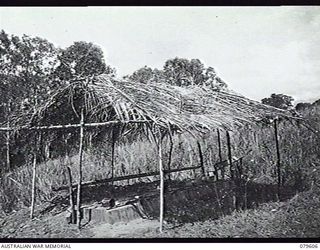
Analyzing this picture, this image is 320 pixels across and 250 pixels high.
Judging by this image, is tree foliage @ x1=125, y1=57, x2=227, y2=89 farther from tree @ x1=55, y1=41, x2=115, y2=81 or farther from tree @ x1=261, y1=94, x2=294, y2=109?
tree @ x1=261, y1=94, x2=294, y2=109

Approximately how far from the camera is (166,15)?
5.90 meters

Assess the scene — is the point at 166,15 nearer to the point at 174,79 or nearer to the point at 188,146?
the point at 174,79

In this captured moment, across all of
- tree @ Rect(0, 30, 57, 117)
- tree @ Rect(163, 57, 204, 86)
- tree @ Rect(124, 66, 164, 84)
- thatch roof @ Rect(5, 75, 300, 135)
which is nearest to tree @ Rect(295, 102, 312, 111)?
thatch roof @ Rect(5, 75, 300, 135)

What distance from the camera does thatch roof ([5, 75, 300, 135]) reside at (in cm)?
600

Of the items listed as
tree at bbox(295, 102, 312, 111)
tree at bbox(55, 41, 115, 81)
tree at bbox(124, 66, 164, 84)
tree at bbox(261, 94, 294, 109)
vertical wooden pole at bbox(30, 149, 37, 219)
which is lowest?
vertical wooden pole at bbox(30, 149, 37, 219)

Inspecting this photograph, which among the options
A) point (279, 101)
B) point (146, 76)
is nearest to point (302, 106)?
point (279, 101)

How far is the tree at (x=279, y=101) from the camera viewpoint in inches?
252

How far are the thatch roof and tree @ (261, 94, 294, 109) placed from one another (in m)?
0.17

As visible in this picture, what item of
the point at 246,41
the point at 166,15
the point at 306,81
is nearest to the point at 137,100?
the point at 166,15

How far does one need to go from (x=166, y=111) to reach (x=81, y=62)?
1115mm

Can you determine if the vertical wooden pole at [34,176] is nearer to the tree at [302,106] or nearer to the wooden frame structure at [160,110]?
the wooden frame structure at [160,110]

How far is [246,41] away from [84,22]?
1.74 metres

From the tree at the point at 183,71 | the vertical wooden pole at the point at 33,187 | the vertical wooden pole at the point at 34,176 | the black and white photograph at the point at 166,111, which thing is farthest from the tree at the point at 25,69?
the tree at the point at 183,71

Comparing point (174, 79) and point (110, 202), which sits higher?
point (174, 79)
